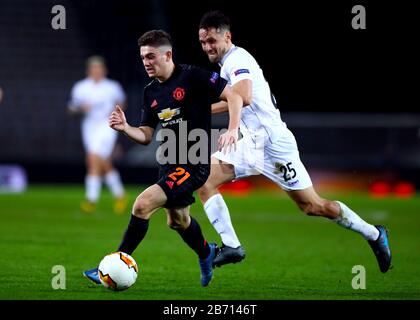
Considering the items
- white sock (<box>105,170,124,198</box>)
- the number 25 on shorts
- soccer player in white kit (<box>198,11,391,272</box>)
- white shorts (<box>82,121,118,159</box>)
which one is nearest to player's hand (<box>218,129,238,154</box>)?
the number 25 on shorts

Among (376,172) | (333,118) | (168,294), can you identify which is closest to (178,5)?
(333,118)

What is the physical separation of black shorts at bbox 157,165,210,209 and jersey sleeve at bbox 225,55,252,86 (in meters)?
0.85

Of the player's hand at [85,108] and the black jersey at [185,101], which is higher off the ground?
the black jersey at [185,101]

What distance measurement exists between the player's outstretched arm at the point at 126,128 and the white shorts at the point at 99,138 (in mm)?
7975

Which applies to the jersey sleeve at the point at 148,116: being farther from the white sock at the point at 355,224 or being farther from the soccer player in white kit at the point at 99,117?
the soccer player in white kit at the point at 99,117

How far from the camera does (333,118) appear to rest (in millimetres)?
20047

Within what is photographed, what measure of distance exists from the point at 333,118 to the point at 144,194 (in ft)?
44.9

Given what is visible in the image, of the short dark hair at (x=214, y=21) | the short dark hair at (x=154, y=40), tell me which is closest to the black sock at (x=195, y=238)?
the short dark hair at (x=154, y=40)

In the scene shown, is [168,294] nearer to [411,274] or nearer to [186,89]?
[186,89]

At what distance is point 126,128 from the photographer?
6832 millimetres

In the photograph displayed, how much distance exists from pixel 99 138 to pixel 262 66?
6.98 m

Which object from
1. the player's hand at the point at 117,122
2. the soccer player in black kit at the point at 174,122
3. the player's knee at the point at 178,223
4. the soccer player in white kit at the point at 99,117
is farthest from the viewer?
the soccer player in white kit at the point at 99,117

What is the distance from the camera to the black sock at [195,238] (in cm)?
726

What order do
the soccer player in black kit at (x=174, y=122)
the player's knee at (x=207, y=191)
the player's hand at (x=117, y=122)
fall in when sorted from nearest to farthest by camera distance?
the player's hand at (x=117, y=122)
the soccer player in black kit at (x=174, y=122)
the player's knee at (x=207, y=191)
